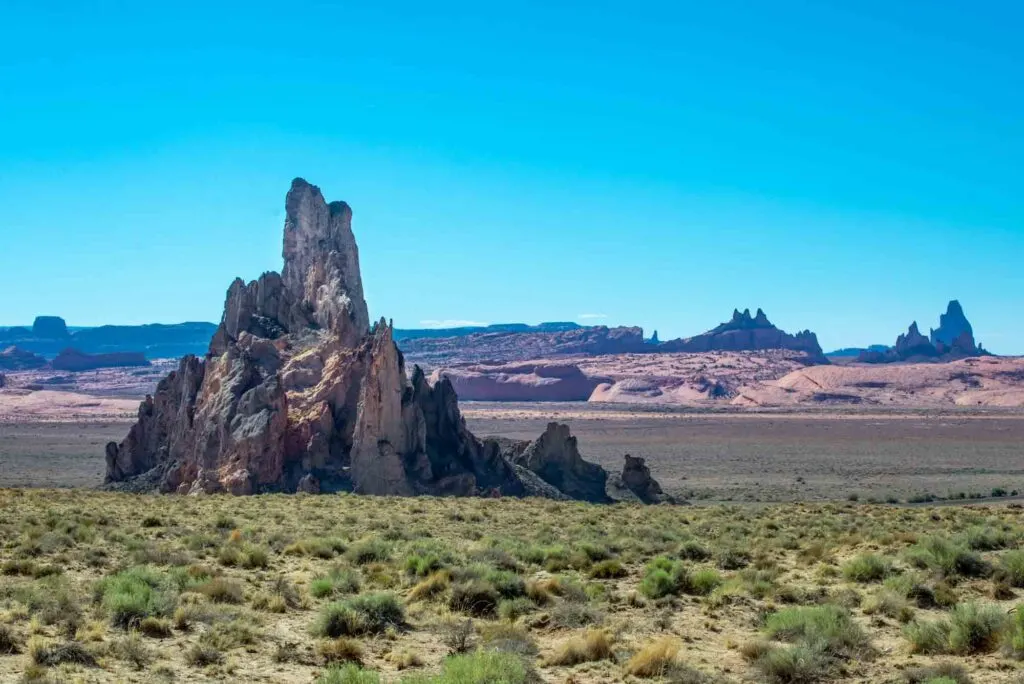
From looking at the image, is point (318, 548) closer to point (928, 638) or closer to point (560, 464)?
point (928, 638)

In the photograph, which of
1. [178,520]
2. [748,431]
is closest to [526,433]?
[748,431]

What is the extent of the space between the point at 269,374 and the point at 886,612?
105 feet

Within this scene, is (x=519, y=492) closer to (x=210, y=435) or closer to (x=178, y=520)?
(x=210, y=435)

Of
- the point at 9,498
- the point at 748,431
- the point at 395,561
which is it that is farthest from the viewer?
the point at 748,431

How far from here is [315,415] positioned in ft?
126

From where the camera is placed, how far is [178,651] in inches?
435

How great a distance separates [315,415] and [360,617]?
26.7 metres

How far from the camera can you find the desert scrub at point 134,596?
39.4ft

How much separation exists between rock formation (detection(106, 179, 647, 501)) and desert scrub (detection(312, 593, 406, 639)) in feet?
73.6

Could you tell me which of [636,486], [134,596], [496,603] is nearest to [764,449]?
[636,486]

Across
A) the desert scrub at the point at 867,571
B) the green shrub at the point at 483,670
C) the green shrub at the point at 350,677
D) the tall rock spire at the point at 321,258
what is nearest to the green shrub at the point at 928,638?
the desert scrub at the point at 867,571

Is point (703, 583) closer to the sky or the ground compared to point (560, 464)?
closer to the sky

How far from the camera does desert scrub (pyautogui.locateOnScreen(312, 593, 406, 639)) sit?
12.2 metres

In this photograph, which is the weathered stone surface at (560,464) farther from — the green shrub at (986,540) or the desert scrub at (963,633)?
the desert scrub at (963,633)
